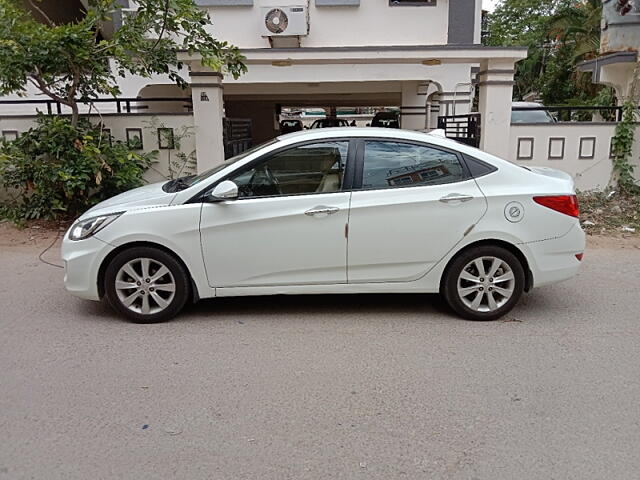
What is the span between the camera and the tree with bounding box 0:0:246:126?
699cm

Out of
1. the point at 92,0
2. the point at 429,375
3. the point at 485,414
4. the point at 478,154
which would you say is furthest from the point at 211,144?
the point at 485,414

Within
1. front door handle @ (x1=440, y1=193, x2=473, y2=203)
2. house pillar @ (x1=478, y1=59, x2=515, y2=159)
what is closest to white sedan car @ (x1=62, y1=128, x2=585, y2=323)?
front door handle @ (x1=440, y1=193, x2=473, y2=203)

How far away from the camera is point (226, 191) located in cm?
465

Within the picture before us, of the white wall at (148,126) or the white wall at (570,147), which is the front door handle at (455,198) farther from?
the white wall at (148,126)

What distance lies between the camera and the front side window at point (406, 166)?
489 cm

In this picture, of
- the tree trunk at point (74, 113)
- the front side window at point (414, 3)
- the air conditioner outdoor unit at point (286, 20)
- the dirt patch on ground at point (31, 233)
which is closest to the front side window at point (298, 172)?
the dirt patch on ground at point (31, 233)

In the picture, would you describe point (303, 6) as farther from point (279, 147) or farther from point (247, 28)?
point (279, 147)

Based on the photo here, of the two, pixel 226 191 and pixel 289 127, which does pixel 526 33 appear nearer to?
pixel 289 127

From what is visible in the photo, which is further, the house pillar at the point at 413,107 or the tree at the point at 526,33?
the tree at the point at 526,33

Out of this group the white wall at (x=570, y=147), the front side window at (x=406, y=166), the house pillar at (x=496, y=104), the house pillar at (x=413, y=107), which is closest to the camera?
the front side window at (x=406, y=166)

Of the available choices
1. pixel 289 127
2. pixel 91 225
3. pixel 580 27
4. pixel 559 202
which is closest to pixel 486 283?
pixel 559 202

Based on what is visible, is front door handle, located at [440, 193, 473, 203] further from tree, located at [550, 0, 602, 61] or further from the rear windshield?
tree, located at [550, 0, 602, 61]

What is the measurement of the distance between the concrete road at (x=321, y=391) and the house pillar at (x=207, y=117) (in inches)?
157

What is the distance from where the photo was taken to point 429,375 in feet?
12.9
